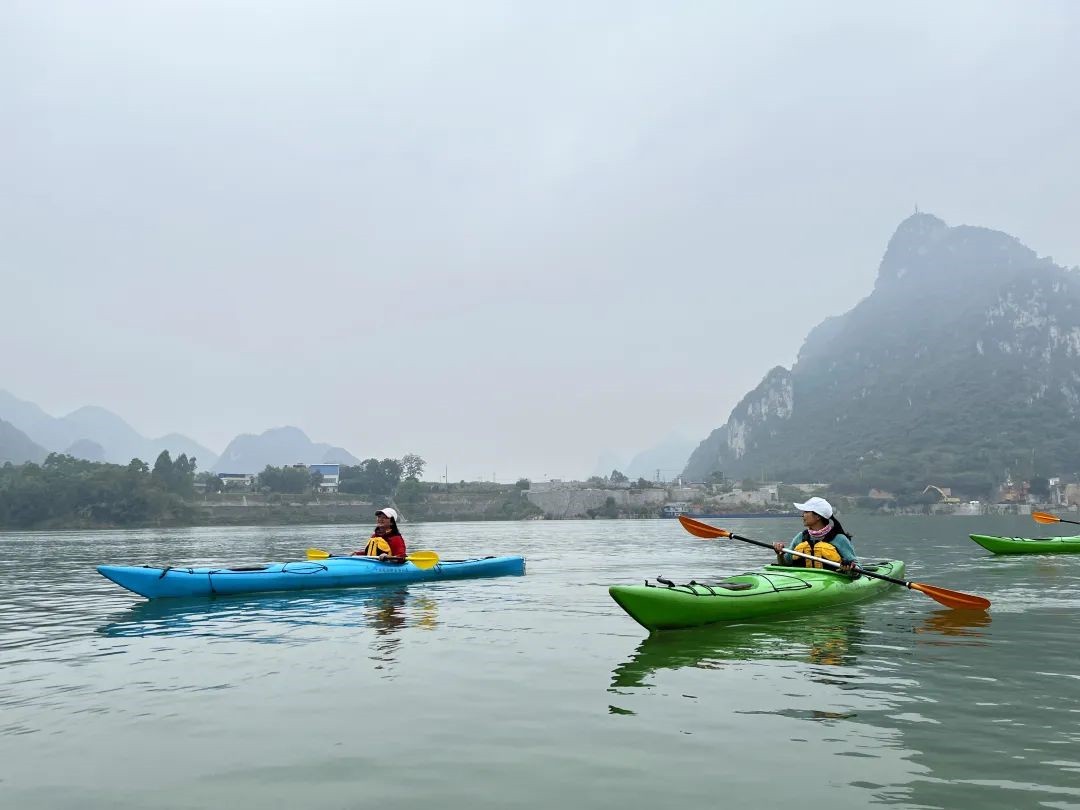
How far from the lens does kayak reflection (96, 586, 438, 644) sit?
13.8 meters

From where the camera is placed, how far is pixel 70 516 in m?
108

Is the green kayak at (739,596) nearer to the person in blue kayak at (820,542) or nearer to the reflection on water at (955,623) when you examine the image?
the person in blue kayak at (820,542)

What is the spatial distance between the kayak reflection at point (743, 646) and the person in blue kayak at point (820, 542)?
1.49 meters

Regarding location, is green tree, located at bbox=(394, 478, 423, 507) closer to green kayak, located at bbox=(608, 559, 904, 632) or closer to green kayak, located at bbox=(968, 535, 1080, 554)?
green kayak, located at bbox=(968, 535, 1080, 554)

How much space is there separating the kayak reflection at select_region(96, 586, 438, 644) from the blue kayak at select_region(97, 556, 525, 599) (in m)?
0.26

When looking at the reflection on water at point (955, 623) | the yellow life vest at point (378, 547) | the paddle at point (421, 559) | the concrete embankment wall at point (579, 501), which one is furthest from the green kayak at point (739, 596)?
the concrete embankment wall at point (579, 501)

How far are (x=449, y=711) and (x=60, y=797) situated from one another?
3565 millimetres

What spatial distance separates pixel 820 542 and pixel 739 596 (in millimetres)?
3366

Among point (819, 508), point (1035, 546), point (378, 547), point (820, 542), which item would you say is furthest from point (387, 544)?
point (1035, 546)

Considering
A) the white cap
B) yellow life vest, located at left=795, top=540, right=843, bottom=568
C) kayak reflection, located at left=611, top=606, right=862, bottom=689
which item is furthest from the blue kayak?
the white cap

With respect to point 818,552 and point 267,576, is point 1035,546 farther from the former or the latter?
point 267,576

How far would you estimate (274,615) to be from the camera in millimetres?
15703

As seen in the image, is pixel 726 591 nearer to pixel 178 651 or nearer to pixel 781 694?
pixel 781 694

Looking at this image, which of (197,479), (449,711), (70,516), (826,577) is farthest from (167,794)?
(197,479)
